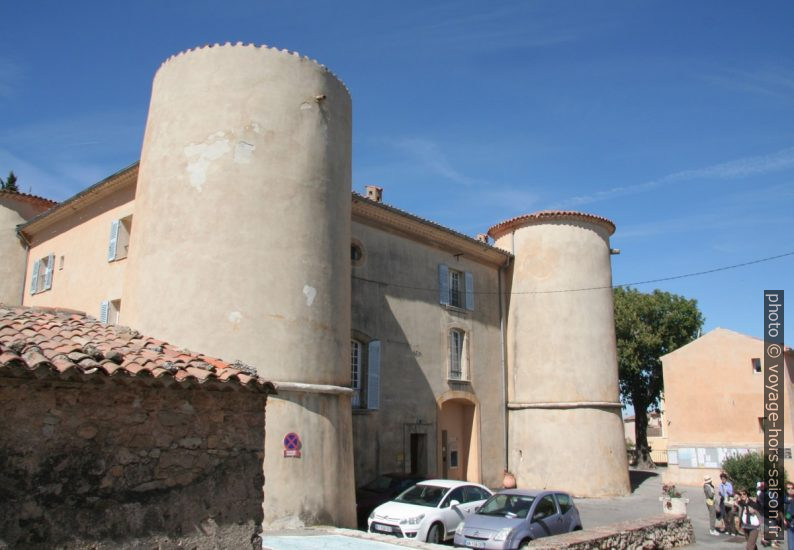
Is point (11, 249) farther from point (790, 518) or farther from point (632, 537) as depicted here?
point (790, 518)

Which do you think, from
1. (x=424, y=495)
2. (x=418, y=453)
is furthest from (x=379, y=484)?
(x=418, y=453)

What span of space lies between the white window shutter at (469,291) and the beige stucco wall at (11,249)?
15.8m

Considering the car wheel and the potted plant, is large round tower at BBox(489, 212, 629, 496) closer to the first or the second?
the potted plant

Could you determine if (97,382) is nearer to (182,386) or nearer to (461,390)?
(182,386)

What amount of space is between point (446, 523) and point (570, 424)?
458 inches

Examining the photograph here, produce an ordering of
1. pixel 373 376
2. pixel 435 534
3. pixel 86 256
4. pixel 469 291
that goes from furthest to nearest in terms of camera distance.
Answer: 1. pixel 469 291
2. pixel 86 256
3. pixel 373 376
4. pixel 435 534

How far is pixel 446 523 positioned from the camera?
48.4 ft

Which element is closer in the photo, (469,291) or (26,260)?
(26,260)

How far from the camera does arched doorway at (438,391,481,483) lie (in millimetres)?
23609

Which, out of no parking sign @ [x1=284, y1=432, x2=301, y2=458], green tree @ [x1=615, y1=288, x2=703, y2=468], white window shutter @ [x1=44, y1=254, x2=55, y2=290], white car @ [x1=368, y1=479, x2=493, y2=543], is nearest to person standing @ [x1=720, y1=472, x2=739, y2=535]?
white car @ [x1=368, y1=479, x2=493, y2=543]

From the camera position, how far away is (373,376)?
20141 mm

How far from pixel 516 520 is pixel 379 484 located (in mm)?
5333

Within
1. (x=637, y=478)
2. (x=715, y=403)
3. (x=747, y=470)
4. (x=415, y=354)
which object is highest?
(x=415, y=354)

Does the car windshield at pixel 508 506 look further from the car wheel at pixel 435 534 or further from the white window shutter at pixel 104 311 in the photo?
the white window shutter at pixel 104 311
